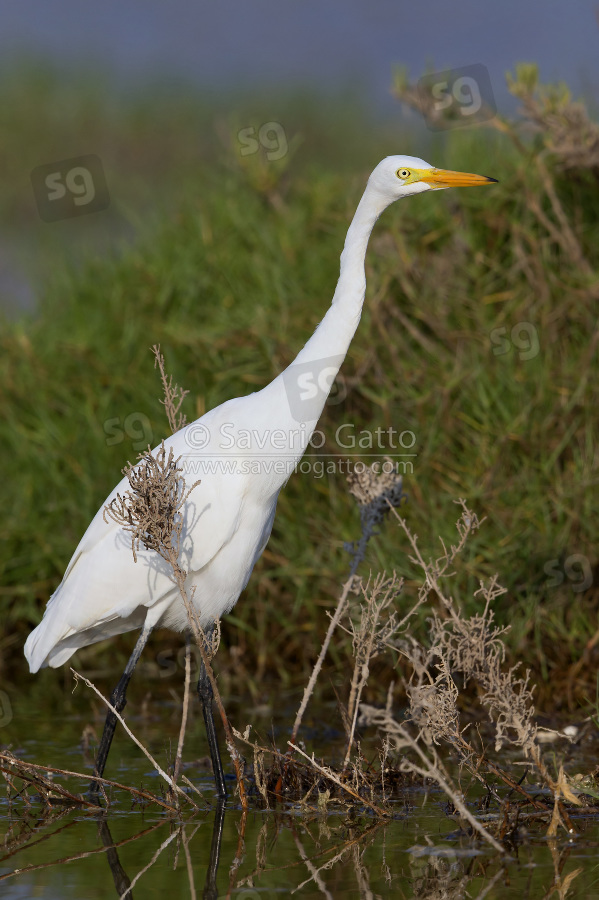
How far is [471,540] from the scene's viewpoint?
4.82 meters

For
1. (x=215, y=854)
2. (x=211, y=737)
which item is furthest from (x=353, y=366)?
(x=215, y=854)

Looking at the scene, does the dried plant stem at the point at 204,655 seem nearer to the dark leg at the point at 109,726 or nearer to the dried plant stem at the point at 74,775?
the dried plant stem at the point at 74,775

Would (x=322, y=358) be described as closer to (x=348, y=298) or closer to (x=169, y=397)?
(x=348, y=298)

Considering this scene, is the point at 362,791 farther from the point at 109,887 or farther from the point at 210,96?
the point at 210,96

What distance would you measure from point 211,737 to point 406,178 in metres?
1.89

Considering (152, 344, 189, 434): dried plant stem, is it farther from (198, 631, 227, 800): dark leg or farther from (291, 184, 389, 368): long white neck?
(198, 631, 227, 800): dark leg

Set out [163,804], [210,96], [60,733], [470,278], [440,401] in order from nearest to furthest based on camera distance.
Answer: [163,804] → [60,733] → [440,401] → [470,278] → [210,96]

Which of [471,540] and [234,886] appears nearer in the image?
[234,886]

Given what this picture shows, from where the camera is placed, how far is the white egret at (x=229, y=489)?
→ 3775 mm

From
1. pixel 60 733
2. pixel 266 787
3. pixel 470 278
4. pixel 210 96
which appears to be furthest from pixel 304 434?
pixel 210 96

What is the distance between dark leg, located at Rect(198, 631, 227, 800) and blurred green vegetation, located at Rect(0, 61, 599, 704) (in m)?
0.81

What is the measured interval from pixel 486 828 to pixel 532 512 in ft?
6.08

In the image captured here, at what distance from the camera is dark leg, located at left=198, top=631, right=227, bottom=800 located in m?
3.76

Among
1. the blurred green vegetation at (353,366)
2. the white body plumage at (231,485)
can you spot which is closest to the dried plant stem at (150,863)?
the white body plumage at (231,485)
